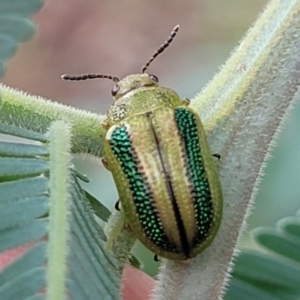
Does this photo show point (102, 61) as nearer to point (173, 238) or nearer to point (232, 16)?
point (232, 16)

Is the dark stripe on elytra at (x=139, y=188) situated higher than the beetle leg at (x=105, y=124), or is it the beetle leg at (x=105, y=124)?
the beetle leg at (x=105, y=124)

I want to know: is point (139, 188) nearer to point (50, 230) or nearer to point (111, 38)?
point (50, 230)

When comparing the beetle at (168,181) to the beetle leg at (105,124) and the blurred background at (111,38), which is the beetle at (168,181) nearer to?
the beetle leg at (105,124)

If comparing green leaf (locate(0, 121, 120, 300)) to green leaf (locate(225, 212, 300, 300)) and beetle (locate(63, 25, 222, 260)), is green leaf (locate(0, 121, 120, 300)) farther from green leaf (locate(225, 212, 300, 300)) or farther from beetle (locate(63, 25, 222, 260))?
green leaf (locate(225, 212, 300, 300))

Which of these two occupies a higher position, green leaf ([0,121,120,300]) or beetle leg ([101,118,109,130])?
beetle leg ([101,118,109,130])

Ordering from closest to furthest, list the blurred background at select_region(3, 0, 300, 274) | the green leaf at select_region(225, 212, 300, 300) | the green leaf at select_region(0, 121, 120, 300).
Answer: the green leaf at select_region(0, 121, 120, 300) → the green leaf at select_region(225, 212, 300, 300) → the blurred background at select_region(3, 0, 300, 274)

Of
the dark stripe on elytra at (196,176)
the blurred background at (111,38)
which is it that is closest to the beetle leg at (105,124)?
the dark stripe on elytra at (196,176)

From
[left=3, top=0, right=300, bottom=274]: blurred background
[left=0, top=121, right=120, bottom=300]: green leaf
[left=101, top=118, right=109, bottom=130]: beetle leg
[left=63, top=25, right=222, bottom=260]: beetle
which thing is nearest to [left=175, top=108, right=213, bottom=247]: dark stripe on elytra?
[left=63, top=25, right=222, bottom=260]: beetle
